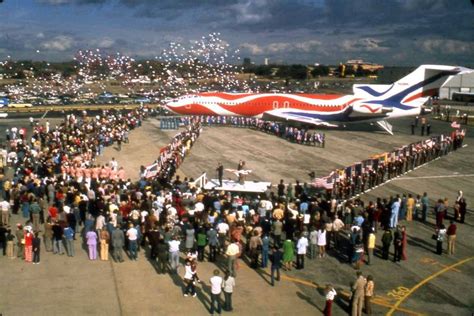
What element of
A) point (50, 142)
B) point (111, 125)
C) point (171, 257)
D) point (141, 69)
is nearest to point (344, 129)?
point (111, 125)

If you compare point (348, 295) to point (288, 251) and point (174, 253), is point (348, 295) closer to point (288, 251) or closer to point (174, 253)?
point (288, 251)

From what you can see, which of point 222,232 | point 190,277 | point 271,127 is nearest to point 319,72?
point 271,127

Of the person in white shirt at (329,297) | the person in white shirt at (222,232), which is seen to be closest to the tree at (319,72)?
the person in white shirt at (222,232)

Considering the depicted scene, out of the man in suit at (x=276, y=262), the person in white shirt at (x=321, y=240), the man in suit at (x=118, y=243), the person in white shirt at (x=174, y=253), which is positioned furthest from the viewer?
the person in white shirt at (x=321, y=240)

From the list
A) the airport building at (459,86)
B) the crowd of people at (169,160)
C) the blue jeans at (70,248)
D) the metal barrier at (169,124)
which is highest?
the airport building at (459,86)

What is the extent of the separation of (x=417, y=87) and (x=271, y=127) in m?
15.8

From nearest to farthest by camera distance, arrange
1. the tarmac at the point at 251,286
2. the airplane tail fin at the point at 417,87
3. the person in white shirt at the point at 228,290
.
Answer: the person in white shirt at the point at 228,290, the tarmac at the point at 251,286, the airplane tail fin at the point at 417,87

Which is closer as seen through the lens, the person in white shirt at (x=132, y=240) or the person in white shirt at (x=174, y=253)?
the person in white shirt at (x=174, y=253)

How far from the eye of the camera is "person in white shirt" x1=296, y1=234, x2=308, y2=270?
52.0 feet

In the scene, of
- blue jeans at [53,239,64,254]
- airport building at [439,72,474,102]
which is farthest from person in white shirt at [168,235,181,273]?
airport building at [439,72,474,102]

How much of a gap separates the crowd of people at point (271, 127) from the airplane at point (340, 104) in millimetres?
1052

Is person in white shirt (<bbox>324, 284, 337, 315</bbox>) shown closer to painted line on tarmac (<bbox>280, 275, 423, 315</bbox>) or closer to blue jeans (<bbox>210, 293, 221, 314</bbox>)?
painted line on tarmac (<bbox>280, 275, 423, 315</bbox>)

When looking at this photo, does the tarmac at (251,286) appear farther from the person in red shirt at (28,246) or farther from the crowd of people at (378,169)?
the crowd of people at (378,169)

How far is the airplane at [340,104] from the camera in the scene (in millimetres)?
48875
